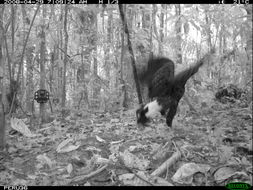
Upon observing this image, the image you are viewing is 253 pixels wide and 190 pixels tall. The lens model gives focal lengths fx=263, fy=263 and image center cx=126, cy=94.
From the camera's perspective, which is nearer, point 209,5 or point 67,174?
point 67,174

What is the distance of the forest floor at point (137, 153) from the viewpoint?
298 centimetres

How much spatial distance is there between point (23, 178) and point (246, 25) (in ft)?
11.1

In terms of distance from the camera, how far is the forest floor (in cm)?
298

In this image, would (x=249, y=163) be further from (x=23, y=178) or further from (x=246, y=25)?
(x=23, y=178)

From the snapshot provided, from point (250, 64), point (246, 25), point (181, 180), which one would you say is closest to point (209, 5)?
point (246, 25)

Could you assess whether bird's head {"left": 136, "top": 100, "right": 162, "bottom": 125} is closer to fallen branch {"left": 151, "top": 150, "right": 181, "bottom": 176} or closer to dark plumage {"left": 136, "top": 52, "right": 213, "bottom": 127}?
dark plumage {"left": 136, "top": 52, "right": 213, "bottom": 127}

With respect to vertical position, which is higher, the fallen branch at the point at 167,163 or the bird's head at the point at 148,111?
the bird's head at the point at 148,111

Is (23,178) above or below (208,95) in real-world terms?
below

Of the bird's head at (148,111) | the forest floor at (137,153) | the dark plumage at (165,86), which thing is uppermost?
the dark plumage at (165,86)

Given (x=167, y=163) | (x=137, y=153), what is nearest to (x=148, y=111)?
(x=137, y=153)

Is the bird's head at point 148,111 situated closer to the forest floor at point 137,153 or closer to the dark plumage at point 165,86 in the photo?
the dark plumage at point 165,86

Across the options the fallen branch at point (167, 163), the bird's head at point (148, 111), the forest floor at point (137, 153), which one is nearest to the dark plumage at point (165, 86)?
the bird's head at point (148, 111)

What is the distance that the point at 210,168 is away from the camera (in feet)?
9.89

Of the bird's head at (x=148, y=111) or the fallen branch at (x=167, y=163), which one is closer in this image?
the fallen branch at (x=167, y=163)
